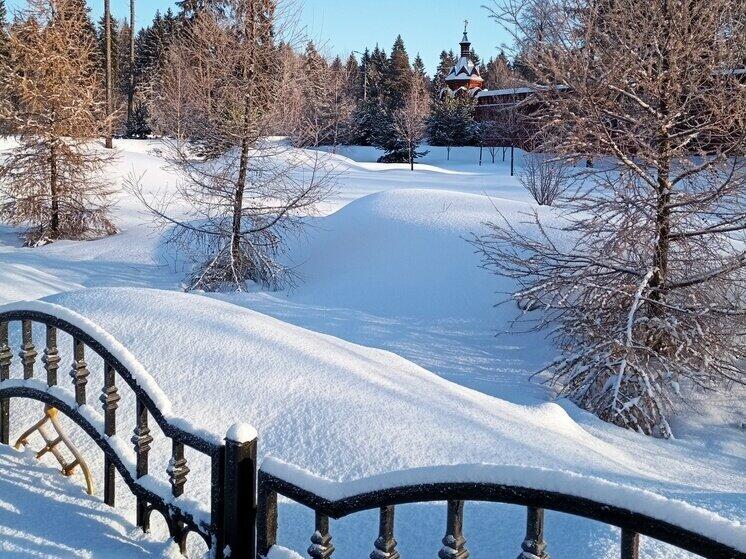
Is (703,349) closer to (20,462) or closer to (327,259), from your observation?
(20,462)

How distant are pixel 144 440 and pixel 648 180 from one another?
5417mm

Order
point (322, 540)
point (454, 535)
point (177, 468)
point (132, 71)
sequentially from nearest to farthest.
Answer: point (454, 535) → point (322, 540) → point (177, 468) → point (132, 71)

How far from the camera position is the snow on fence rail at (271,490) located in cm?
158

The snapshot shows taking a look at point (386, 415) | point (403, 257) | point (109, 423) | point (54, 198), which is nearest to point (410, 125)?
point (54, 198)

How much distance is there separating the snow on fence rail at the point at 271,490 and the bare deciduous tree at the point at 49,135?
14.4m

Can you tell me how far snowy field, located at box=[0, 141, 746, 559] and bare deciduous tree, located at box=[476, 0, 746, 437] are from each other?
56 centimetres

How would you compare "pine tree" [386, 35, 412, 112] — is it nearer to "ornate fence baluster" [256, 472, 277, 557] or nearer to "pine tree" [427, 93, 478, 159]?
"pine tree" [427, 93, 478, 159]

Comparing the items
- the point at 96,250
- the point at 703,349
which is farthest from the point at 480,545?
the point at 96,250

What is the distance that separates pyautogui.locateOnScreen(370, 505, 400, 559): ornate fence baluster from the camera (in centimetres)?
205

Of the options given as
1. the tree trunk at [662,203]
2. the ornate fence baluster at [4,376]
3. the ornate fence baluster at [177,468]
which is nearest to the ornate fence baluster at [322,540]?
the ornate fence baluster at [177,468]

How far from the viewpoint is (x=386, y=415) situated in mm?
4078

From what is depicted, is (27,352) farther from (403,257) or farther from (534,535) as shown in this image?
(403,257)

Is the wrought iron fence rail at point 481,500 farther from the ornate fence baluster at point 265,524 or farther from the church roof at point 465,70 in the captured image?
the church roof at point 465,70

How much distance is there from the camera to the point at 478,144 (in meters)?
48.4
